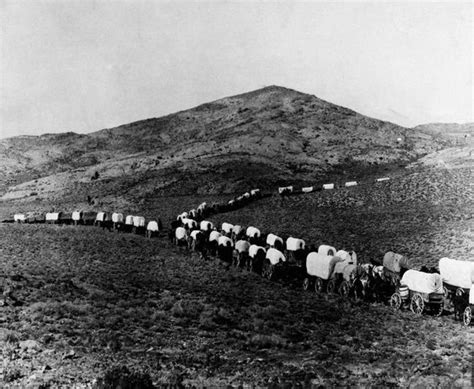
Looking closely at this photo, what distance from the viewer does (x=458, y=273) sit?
19.5 meters

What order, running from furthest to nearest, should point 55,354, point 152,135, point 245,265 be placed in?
point 152,135, point 245,265, point 55,354

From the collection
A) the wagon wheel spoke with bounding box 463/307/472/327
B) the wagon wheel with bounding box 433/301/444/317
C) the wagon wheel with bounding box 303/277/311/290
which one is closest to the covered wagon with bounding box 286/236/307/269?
the wagon wheel with bounding box 303/277/311/290

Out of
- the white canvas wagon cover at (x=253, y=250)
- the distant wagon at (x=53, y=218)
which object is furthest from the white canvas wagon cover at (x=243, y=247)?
the distant wagon at (x=53, y=218)

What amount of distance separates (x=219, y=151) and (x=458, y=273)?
2622 inches

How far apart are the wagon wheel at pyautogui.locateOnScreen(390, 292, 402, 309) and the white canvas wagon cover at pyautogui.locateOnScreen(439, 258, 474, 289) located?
2.28 meters

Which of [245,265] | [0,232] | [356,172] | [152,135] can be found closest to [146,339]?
[245,265]

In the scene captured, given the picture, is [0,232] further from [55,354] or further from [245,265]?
[55,354]

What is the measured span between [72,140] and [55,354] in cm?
12846

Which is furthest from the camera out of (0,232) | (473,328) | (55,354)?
(0,232)

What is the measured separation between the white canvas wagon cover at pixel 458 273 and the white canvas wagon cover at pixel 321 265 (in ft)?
14.6

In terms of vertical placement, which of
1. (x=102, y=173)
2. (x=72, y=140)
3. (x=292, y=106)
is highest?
(x=292, y=106)

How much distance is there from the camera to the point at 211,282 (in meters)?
23.0

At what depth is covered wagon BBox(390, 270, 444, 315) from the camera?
18297mm

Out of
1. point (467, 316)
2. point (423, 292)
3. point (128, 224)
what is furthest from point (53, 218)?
point (467, 316)
